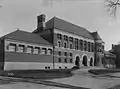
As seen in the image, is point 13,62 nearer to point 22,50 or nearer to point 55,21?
point 22,50

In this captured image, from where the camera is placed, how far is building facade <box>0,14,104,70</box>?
37.6 m

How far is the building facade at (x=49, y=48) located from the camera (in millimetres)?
37625

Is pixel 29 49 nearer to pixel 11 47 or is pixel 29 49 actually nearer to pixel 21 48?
pixel 21 48

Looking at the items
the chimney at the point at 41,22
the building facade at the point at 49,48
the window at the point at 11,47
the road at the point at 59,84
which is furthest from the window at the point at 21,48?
the road at the point at 59,84

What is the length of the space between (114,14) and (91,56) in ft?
151

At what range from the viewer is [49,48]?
46.2 meters

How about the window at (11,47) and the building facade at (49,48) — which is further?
the building facade at (49,48)

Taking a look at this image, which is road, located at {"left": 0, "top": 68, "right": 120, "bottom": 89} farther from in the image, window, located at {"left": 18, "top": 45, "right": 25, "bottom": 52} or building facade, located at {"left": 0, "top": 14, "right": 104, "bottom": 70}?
window, located at {"left": 18, "top": 45, "right": 25, "bottom": 52}

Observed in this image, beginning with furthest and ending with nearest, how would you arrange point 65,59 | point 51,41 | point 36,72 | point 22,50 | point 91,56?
1. point 91,56
2. point 65,59
3. point 51,41
4. point 22,50
5. point 36,72

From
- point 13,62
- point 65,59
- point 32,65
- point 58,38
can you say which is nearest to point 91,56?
point 65,59

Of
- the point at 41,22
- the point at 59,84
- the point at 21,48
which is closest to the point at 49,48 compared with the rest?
the point at 21,48

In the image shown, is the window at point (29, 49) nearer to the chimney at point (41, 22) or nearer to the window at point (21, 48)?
the window at point (21, 48)

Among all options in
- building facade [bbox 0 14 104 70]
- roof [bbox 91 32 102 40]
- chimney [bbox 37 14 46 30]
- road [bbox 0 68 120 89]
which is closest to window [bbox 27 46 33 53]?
building facade [bbox 0 14 104 70]

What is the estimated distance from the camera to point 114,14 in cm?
1983
